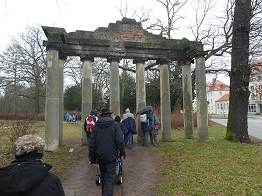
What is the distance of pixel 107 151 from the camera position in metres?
6.60

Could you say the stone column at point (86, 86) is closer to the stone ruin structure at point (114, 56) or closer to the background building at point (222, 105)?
the stone ruin structure at point (114, 56)

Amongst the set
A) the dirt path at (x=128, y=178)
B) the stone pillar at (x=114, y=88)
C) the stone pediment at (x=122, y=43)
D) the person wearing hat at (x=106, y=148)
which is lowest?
the dirt path at (x=128, y=178)

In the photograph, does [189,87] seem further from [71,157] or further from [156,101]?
[156,101]

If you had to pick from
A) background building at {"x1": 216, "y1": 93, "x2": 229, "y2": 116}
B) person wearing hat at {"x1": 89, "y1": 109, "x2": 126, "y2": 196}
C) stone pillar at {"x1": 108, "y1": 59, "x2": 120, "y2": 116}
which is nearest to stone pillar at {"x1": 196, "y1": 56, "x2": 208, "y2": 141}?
stone pillar at {"x1": 108, "y1": 59, "x2": 120, "y2": 116}

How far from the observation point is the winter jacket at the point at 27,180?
2.87 m

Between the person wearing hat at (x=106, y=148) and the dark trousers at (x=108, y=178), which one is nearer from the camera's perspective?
the dark trousers at (x=108, y=178)


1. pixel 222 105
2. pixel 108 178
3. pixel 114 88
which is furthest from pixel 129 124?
pixel 222 105

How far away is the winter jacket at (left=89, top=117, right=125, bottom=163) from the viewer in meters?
6.61

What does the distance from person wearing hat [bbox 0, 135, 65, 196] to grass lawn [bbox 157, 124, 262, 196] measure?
16.0ft

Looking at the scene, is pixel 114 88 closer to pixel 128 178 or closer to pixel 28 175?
pixel 128 178

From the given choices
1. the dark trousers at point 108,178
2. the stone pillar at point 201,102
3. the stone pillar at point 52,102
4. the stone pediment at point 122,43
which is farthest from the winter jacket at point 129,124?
the dark trousers at point 108,178

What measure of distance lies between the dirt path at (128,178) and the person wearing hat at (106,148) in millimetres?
1181

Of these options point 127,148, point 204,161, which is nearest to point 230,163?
point 204,161

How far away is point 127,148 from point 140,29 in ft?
21.8
